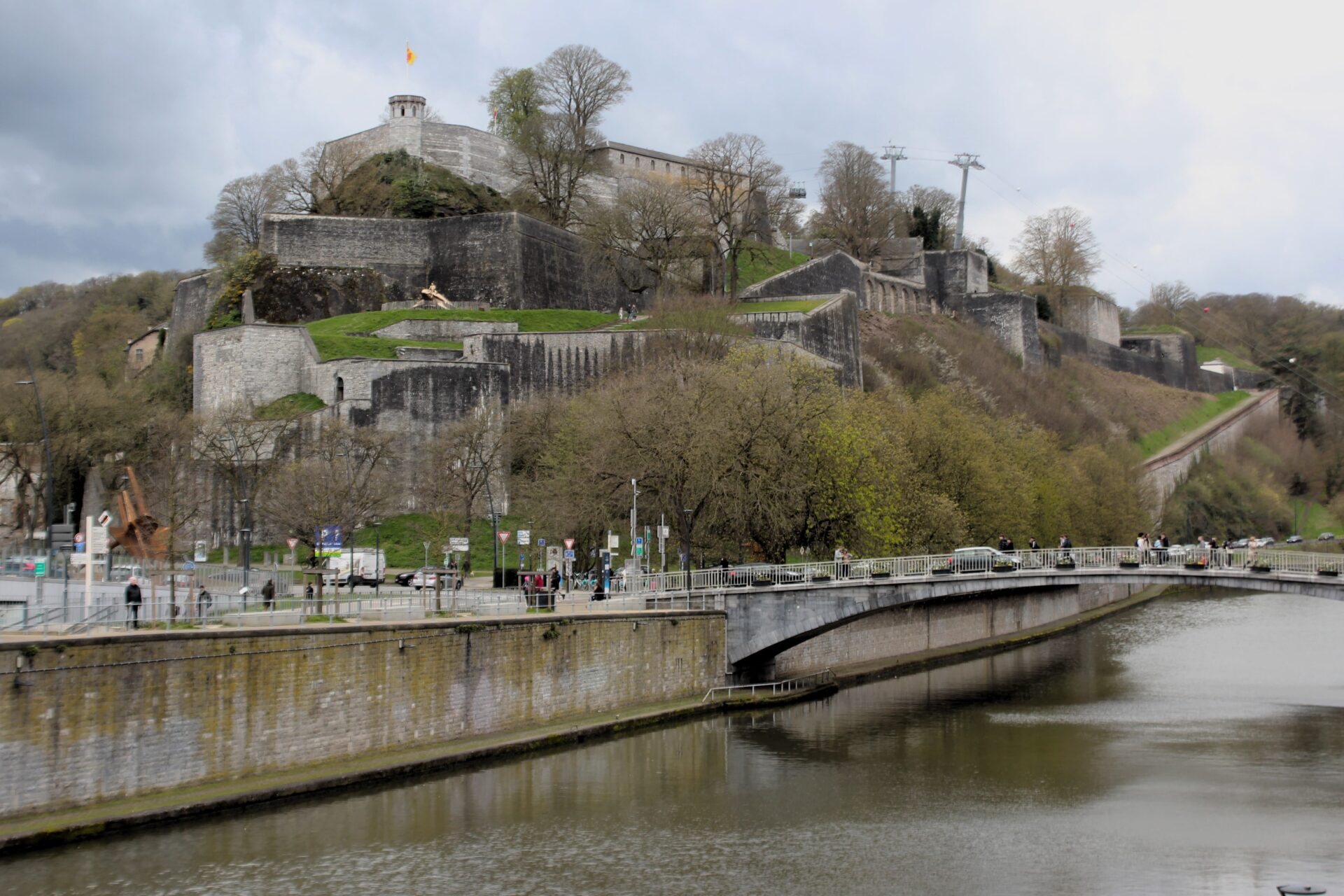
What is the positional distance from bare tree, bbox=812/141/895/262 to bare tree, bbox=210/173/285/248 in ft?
110

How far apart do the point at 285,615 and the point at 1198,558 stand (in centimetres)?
1993

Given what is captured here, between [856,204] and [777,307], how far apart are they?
2333 centimetres

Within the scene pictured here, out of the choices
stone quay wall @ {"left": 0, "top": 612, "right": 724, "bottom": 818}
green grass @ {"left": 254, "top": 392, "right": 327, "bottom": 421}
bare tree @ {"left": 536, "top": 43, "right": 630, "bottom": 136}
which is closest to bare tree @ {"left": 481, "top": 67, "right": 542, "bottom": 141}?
bare tree @ {"left": 536, "top": 43, "right": 630, "bottom": 136}

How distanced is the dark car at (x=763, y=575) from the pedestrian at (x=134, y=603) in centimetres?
1537

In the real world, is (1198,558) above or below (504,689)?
above

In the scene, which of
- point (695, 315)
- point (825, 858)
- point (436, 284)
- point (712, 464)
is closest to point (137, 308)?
point (436, 284)

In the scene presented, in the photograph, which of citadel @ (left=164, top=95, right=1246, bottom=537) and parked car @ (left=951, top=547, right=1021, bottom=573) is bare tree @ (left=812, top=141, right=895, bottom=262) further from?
parked car @ (left=951, top=547, right=1021, bottom=573)

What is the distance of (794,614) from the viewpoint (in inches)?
1337

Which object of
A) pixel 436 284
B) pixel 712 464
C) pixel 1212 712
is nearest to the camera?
pixel 1212 712

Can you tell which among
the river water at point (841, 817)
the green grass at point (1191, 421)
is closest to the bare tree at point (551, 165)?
the green grass at point (1191, 421)

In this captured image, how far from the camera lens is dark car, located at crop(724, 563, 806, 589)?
1361 inches

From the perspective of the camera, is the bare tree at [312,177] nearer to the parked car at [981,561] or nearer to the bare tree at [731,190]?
the bare tree at [731,190]

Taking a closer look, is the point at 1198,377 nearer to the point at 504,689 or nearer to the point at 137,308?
the point at 137,308

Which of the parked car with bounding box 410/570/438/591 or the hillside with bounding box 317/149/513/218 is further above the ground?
the hillside with bounding box 317/149/513/218
